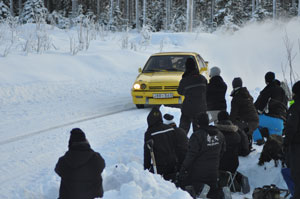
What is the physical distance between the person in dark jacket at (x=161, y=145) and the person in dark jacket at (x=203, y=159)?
1.05 ft

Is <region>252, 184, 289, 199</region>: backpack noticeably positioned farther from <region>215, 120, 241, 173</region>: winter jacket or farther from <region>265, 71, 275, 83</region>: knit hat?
<region>265, 71, 275, 83</region>: knit hat

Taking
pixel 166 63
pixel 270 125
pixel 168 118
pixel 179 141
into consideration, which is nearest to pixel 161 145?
pixel 179 141

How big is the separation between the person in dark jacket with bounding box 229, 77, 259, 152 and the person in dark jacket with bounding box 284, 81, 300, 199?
8.69 feet

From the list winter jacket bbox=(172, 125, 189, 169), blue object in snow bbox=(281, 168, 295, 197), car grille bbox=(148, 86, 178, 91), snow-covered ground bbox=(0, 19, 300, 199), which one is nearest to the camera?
blue object in snow bbox=(281, 168, 295, 197)

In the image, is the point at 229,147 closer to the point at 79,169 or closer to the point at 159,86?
the point at 79,169

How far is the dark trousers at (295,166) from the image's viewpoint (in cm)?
385

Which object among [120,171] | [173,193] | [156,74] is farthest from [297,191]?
[156,74]

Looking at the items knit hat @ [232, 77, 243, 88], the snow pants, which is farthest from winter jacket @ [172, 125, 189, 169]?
the snow pants

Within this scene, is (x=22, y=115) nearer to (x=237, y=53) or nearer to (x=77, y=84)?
(x=77, y=84)

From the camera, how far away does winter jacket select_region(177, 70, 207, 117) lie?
21.0 feet

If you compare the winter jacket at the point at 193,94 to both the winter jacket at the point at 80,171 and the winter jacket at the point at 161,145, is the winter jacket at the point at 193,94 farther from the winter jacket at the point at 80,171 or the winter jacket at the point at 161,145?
the winter jacket at the point at 80,171

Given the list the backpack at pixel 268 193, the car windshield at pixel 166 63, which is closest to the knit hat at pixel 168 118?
→ the backpack at pixel 268 193

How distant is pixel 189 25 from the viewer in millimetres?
27156

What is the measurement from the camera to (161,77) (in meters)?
9.84
